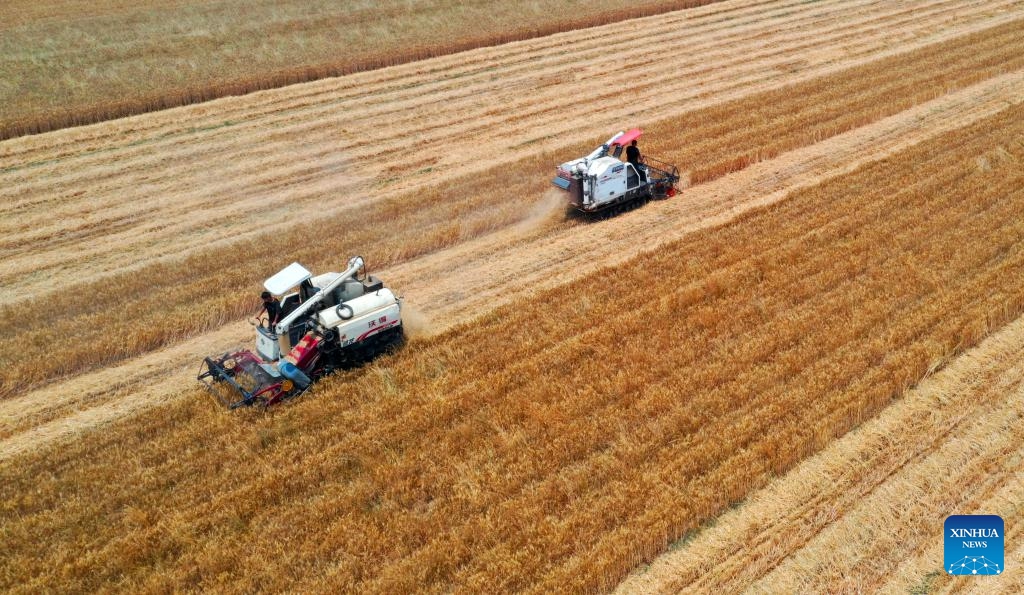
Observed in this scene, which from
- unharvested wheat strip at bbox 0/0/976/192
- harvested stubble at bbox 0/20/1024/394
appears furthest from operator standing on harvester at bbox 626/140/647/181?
unharvested wheat strip at bbox 0/0/976/192

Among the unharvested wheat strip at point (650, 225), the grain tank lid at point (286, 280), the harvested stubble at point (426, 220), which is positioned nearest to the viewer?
the grain tank lid at point (286, 280)

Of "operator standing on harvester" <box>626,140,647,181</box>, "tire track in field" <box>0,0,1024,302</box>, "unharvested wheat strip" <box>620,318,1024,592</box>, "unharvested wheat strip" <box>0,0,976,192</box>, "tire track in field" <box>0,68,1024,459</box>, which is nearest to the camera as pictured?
"unharvested wheat strip" <box>620,318,1024,592</box>

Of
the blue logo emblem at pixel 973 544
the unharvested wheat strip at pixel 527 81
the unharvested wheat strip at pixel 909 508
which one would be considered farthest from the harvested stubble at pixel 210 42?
the blue logo emblem at pixel 973 544

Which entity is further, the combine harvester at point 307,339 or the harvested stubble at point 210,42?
the harvested stubble at point 210,42

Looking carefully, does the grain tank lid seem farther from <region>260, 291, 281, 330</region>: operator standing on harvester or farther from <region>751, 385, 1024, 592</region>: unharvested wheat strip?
<region>751, 385, 1024, 592</region>: unharvested wheat strip

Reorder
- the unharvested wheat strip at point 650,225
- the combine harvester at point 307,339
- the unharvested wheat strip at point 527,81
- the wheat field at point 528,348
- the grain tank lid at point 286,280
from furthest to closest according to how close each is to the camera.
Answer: the unharvested wheat strip at point 527,81, the unharvested wheat strip at point 650,225, the grain tank lid at point 286,280, the combine harvester at point 307,339, the wheat field at point 528,348

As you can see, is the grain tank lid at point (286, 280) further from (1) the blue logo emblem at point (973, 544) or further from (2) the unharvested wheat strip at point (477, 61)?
Result: (2) the unharvested wheat strip at point (477, 61)
